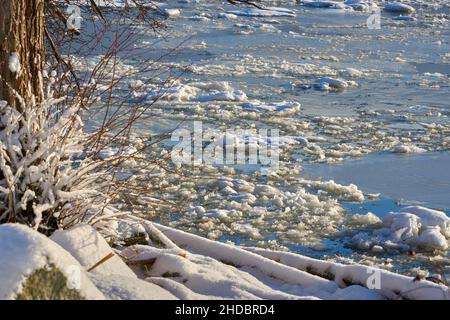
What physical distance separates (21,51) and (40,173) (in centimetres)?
77

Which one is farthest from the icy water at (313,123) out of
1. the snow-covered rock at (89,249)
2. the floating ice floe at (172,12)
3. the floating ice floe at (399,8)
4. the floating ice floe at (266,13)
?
the floating ice floe at (399,8)

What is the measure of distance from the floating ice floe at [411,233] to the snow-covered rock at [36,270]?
3.54 meters

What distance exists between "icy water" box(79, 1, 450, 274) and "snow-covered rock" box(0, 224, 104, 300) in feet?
6.25

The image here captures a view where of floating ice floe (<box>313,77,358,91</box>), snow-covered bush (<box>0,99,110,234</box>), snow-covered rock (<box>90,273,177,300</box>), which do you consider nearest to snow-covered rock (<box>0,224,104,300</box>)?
snow-covered rock (<box>90,273,177,300</box>)

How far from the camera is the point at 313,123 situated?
1017 cm

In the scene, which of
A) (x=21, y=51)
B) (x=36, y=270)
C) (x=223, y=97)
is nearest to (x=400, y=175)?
(x=223, y=97)

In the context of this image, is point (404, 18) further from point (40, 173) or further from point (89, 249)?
point (89, 249)

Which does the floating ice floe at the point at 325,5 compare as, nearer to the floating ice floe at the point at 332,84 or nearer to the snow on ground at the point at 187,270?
the floating ice floe at the point at 332,84

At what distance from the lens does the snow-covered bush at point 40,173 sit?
4.04 meters

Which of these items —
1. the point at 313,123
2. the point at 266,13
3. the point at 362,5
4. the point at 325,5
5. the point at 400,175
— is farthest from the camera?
the point at 325,5

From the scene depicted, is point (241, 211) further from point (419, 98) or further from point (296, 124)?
point (419, 98)

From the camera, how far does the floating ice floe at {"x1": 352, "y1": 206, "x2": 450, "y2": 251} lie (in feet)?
20.5

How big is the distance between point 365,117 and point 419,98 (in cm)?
169

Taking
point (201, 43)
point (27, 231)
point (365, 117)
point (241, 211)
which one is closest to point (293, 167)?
point (241, 211)
